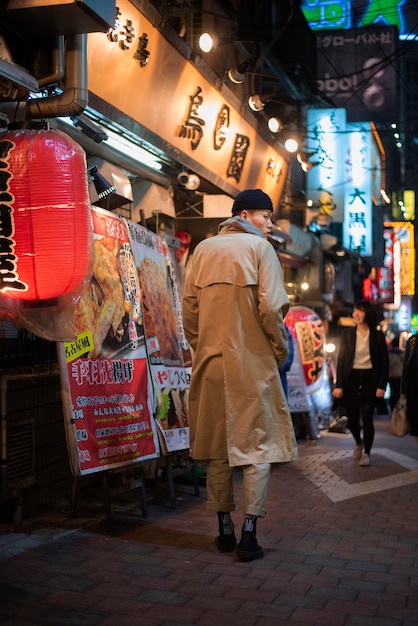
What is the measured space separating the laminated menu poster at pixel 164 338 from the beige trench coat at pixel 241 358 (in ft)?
4.03

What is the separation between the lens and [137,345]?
22.4ft

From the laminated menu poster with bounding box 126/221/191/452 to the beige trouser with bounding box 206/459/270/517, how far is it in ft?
4.28

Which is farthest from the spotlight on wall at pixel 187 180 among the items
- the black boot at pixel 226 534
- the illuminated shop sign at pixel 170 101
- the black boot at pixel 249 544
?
the black boot at pixel 249 544

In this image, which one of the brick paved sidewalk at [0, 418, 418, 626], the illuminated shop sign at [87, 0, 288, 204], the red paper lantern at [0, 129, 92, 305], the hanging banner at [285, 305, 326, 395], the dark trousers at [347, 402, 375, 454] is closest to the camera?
the brick paved sidewalk at [0, 418, 418, 626]

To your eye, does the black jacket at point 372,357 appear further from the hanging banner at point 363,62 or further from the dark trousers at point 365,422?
the hanging banner at point 363,62

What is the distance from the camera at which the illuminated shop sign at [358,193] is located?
26.5m

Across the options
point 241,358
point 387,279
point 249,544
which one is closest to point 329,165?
point 241,358

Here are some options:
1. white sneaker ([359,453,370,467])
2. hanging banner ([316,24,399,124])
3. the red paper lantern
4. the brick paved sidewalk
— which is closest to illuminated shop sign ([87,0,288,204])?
the red paper lantern

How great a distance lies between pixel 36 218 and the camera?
5.08 meters

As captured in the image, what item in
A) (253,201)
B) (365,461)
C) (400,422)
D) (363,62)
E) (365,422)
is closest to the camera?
(253,201)

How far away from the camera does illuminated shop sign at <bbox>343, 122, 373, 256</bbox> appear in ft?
86.8

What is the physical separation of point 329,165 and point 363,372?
13.4 m

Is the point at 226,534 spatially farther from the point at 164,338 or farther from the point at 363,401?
the point at 363,401

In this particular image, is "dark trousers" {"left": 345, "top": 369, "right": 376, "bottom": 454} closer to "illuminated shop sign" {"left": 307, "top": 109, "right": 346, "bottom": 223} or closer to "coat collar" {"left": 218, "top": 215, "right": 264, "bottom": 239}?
"coat collar" {"left": 218, "top": 215, "right": 264, "bottom": 239}
